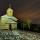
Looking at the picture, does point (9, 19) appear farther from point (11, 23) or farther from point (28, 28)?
point (28, 28)

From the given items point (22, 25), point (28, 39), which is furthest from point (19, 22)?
point (28, 39)

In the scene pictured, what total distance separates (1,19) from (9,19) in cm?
88

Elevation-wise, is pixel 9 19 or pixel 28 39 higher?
pixel 9 19

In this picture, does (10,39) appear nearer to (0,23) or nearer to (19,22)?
(19,22)

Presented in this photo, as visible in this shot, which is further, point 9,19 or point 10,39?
point 9,19

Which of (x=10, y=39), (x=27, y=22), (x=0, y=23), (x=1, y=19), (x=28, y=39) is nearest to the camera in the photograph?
(x=10, y=39)

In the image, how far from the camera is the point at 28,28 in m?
7.73

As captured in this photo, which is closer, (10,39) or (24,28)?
(10,39)

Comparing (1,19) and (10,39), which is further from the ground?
(1,19)

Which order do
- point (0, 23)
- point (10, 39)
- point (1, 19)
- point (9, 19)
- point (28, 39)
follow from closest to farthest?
point (10, 39)
point (28, 39)
point (0, 23)
point (1, 19)
point (9, 19)

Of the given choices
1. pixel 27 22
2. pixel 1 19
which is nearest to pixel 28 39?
pixel 27 22

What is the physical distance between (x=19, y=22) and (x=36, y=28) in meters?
0.95

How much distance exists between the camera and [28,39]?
5.32 metres

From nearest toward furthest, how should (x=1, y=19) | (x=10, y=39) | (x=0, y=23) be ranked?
(x=10, y=39) < (x=0, y=23) < (x=1, y=19)
